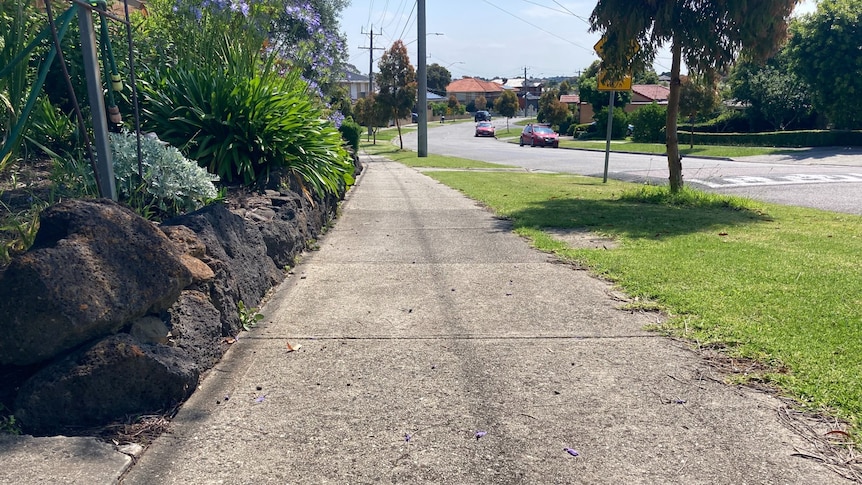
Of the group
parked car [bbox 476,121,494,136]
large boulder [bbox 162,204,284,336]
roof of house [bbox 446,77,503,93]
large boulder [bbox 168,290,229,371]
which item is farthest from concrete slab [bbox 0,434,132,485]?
roof of house [bbox 446,77,503,93]

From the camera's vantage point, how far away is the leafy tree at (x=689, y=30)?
11070mm

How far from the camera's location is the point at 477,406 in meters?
3.46

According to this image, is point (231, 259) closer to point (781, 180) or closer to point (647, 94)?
point (781, 180)

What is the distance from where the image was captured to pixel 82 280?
3172mm

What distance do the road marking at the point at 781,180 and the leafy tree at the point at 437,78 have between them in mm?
125740

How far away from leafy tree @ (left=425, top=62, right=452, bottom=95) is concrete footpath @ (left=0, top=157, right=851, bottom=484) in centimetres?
13916

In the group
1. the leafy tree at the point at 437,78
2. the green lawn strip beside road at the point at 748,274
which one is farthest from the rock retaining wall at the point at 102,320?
the leafy tree at the point at 437,78

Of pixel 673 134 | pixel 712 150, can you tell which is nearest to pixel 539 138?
pixel 712 150

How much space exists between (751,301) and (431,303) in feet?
7.92

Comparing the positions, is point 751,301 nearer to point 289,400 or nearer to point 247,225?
point 289,400

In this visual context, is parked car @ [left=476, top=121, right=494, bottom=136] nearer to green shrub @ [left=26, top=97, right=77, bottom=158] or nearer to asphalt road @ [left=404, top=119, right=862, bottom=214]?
asphalt road @ [left=404, top=119, right=862, bottom=214]

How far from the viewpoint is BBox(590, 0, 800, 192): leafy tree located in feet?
36.3

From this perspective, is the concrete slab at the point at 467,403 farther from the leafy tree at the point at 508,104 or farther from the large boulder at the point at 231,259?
the leafy tree at the point at 508,104

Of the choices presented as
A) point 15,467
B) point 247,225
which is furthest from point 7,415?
point 247,225
